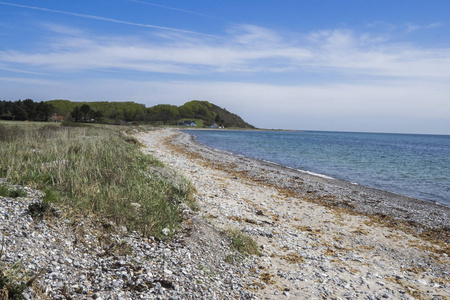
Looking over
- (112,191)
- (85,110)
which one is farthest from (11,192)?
(85,110)

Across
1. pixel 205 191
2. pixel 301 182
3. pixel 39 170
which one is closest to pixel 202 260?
pixel 39 170

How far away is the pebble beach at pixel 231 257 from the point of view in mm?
4938

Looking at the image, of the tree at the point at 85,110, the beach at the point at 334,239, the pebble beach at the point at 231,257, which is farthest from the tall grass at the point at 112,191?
the tree at the point at 85,110

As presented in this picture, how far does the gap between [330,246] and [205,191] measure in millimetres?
6195

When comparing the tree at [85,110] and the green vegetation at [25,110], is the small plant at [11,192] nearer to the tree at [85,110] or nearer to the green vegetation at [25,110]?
the green vegetation at [25,110]

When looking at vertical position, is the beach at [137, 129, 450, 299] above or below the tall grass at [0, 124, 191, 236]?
below

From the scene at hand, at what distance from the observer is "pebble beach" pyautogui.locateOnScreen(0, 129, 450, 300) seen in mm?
4938

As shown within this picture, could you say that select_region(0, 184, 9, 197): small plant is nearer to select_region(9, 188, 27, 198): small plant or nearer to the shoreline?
select_region(9, 188, 27, 198): small plant

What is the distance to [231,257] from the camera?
6.75 meters

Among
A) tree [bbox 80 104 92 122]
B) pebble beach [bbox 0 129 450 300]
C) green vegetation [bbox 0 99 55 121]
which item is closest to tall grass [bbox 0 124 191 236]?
pebble beach [bbox 0 129 450 300]

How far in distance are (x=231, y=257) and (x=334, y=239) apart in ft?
15.1

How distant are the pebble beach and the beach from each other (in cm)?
4

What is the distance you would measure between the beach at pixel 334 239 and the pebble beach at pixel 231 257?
36 millimetres

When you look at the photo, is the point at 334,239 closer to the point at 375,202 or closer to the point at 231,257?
the point at 231,257
